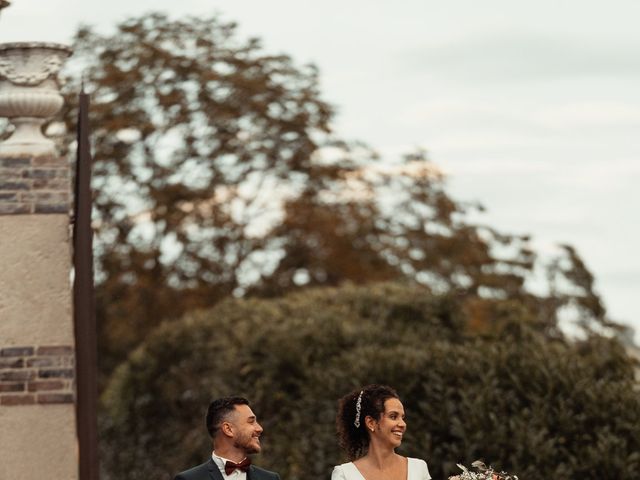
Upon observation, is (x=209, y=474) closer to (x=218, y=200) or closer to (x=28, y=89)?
(x=28, y=89)

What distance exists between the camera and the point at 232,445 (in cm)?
763

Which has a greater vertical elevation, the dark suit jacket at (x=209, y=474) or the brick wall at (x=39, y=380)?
the brick wall at (x=39, y=380)

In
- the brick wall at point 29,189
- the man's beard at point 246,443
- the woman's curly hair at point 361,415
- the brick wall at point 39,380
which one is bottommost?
the man's beard at point 246,443

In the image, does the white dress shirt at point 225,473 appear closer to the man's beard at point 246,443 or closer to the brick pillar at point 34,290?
the man's beard at point 246,443

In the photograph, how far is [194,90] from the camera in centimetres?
2666

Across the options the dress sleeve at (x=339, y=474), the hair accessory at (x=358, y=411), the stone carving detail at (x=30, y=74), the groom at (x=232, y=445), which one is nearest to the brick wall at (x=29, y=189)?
the stone carving detail at (x=30, y=74)

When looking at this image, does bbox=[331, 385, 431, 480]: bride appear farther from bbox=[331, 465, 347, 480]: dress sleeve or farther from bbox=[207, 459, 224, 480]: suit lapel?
bbox=[207, 459, 224, 480]: suit lapel

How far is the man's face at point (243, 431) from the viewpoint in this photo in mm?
7609

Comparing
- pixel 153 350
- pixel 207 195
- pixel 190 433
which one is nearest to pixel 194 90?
pixel 207 195

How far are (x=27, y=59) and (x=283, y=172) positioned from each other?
17.3 meters

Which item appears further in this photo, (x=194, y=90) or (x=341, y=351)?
(x=194, y=90)

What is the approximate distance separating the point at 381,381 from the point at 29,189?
4319 millimetres

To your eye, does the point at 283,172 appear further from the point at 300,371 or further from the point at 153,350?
the point at 300,371

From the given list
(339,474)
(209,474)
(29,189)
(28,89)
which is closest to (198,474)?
(209,474)
